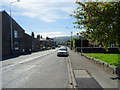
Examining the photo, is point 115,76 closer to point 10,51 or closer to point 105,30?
point 105,30

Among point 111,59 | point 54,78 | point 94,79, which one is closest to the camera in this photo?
point 94,79

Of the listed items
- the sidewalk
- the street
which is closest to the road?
the street

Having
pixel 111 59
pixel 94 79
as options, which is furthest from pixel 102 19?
pixel 111 59

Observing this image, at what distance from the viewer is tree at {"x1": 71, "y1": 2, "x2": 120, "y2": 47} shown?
9.45m

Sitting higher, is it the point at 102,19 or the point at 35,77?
the point at 102,19

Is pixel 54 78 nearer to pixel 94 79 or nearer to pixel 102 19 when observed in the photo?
pixel 94 79

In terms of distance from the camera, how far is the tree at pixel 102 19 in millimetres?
9445

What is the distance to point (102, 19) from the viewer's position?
952cm

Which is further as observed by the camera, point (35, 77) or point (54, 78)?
point (35, 77)

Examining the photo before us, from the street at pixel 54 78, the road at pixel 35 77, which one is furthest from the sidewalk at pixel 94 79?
the road at pixel 35 77

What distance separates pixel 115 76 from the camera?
29.5 feet

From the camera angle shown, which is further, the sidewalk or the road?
the road

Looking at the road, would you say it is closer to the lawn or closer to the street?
the street

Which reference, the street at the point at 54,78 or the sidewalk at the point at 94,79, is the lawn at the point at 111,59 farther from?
the sidewalk at the point at 94,79
